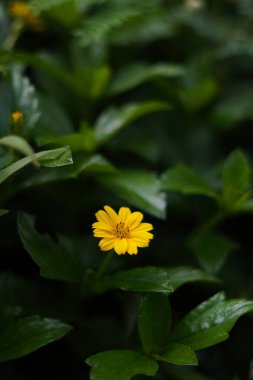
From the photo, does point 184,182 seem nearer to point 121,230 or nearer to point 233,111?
point 121,230

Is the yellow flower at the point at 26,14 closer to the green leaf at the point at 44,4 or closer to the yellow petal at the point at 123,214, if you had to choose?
the green leaf at the point at 44,4

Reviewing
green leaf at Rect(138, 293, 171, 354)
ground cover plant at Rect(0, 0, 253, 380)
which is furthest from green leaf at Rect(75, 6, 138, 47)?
green leaf at Rect(138, 293, 171, 354)

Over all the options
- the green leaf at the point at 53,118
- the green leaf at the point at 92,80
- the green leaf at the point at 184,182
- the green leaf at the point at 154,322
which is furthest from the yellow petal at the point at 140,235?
the green leaf at the point at 92,80

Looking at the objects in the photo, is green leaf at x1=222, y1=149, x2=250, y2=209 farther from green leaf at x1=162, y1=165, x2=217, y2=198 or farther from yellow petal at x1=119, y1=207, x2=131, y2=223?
yellow petal at x1=119, y1=207, x2=131, y2=223

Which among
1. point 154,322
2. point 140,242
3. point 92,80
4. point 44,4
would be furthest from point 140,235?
point 44,4

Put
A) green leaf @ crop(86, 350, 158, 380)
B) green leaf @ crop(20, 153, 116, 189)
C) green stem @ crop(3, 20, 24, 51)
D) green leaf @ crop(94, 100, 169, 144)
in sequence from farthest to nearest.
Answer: green stem @ crop(3, 20, 24, 51) < green leaf @ crop(94, 100, 169, 144) < green leaf @ crop(20, 153, 116, 189) < green leaf @ crop(86, 350, 158, 380)

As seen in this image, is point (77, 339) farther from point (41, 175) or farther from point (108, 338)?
point (41, 175)
